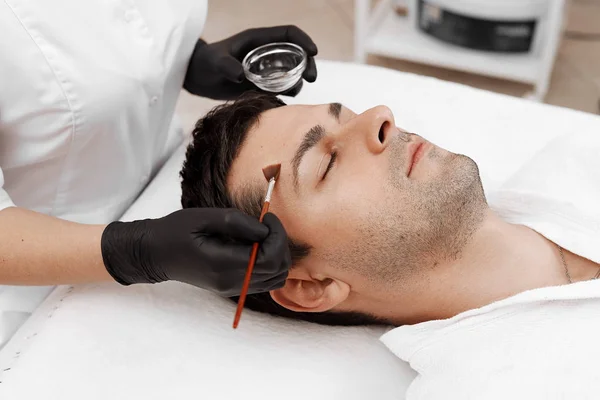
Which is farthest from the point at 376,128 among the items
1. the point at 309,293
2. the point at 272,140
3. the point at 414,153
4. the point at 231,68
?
the point at 231,68

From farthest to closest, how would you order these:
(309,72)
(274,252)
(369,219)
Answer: (309,72), (369,219), (274,252)

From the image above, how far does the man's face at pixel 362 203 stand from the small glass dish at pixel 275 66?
244 mm

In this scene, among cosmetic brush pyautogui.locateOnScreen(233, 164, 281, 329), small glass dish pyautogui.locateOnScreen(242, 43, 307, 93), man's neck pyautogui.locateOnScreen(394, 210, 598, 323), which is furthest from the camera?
small glass dish pyautogui.locateOnScreen(242, 43, 307, 93)

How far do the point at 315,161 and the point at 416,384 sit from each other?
1.37 feet

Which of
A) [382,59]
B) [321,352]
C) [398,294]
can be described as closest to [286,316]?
[321,352]

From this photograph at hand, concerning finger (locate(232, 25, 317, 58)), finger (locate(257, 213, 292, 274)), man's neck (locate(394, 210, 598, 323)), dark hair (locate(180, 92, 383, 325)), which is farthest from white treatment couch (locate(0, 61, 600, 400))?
finger (locate(232, 25, 317, 58))

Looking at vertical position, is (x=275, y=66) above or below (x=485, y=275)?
above

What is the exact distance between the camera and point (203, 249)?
3.00 ft

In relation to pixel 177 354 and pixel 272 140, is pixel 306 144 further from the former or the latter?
Answer: pixel 177 354

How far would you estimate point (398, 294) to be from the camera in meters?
1.09

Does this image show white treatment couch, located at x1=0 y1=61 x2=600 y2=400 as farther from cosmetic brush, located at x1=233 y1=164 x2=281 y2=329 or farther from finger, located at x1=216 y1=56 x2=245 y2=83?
finger, located at x1=216 y1=56 x2=245 y2=83

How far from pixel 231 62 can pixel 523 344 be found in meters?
0.84

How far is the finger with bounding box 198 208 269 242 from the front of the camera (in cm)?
89

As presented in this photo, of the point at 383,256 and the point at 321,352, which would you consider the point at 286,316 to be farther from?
the point at 383,256
